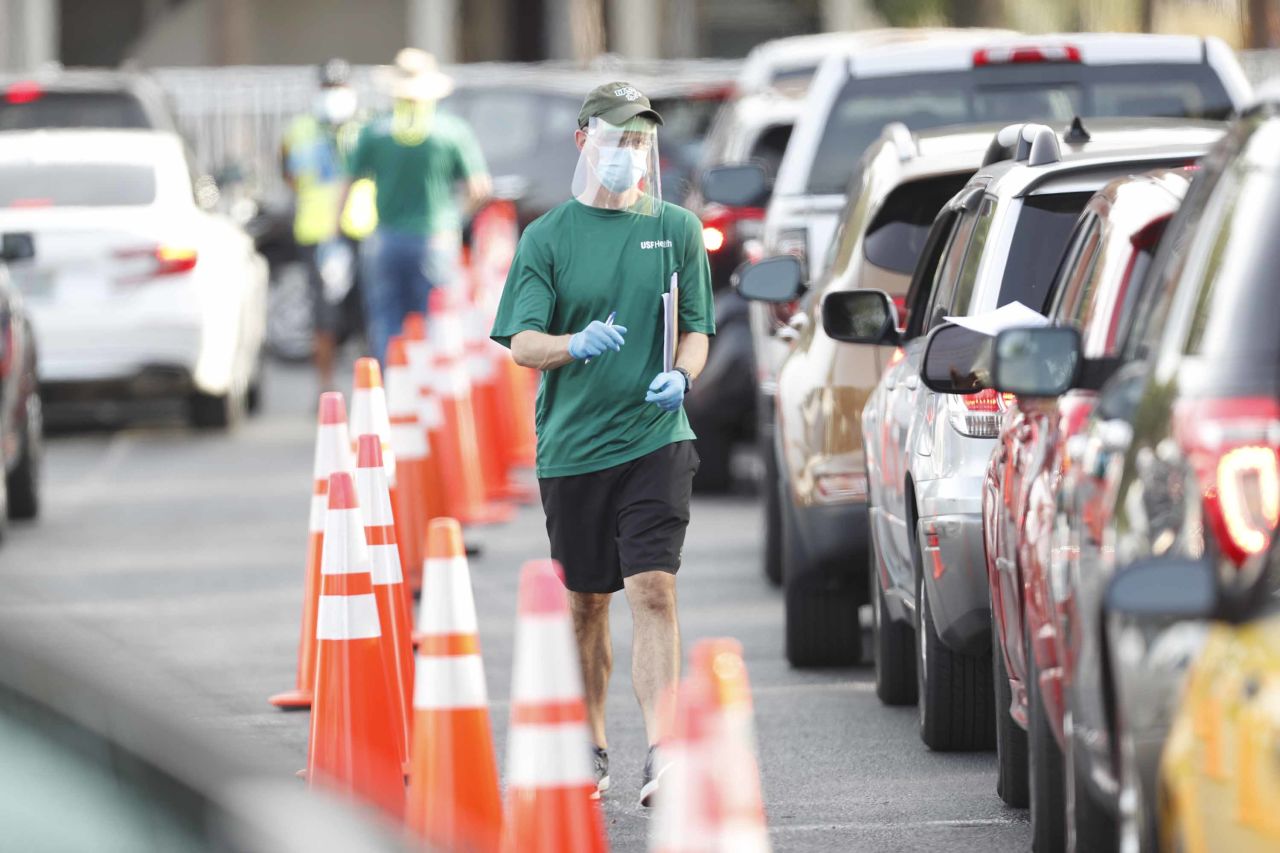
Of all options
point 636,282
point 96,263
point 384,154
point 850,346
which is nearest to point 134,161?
point 96,263

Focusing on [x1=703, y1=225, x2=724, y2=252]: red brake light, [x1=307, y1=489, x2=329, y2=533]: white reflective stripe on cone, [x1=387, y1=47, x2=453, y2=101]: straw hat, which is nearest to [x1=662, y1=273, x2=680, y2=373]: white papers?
[x1=307, y1=489, x2=329, y2=533]: white reflective stripe on cone

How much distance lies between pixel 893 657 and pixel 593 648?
64.3 inches

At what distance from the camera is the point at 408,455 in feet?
38.2

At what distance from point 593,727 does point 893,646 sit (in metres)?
1.63

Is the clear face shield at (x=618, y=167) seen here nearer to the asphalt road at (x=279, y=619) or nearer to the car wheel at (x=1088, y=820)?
the asphalt road at (x=279, y=619)

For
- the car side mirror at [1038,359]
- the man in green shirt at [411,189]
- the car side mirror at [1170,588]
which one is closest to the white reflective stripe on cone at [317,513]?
the car side mirror at [1038,359]

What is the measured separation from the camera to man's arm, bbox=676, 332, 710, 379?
7.51m

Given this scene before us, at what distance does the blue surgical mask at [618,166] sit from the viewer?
24.5ft

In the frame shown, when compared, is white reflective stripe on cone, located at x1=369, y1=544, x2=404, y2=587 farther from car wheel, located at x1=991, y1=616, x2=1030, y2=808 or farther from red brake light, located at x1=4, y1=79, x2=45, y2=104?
red brake light, located at x1=4, y1=79, x2=45, y2=104

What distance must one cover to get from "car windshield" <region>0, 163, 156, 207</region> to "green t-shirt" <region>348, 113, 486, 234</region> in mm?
1932

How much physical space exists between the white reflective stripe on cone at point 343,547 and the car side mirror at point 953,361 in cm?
150

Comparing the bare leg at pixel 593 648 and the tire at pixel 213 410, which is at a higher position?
the bare leg at pixel 593 648

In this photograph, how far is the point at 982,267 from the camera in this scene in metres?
7.70

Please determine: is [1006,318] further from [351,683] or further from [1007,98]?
[1007,98]
